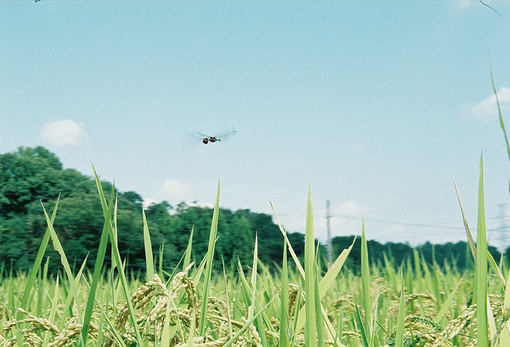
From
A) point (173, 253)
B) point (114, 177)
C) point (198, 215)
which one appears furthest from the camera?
point (198, 215)

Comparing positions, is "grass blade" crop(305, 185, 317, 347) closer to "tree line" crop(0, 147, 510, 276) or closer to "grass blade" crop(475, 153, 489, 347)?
"grass blade" crop(475, 153, 489, 347)

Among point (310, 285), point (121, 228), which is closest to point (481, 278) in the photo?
point (310, 285)

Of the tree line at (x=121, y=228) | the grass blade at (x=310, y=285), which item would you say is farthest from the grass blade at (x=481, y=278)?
the tree line at (x=121, y=228)

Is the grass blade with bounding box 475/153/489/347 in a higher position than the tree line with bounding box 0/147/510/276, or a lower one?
lower

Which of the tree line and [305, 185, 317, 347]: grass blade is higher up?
the tree line

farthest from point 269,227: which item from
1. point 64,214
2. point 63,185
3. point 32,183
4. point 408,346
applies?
point 408,346

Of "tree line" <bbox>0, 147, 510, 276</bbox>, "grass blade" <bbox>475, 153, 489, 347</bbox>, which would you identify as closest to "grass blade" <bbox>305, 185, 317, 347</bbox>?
"grass blade" <bbox>475, 153, 489, 347</bbox>

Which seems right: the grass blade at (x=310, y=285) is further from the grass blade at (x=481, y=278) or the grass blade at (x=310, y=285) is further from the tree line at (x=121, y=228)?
the tree line at (x=121, y=228)

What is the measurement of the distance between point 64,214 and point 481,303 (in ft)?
27.4

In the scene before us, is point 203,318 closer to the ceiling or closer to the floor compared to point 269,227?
closer to the floor

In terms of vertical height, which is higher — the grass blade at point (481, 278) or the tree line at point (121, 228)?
the tree line at point (121, 228)

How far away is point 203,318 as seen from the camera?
51 cm

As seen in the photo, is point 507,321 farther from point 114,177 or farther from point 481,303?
point 114,177

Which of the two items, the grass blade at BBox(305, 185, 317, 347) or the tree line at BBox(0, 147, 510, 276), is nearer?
the grass blade at BBox(305, 185, 317, 347)
